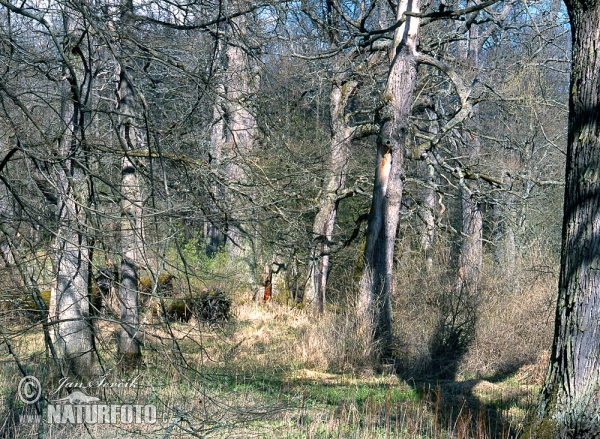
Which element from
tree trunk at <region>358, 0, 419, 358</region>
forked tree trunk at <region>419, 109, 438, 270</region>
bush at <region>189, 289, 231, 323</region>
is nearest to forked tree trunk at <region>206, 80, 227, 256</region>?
bush at <region>189, 289, 231, 323</region>

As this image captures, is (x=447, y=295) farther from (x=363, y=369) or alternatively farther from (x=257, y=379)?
(x=257, y=379)

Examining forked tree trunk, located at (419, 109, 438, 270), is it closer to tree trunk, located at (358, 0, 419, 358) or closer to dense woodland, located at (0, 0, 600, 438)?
dense woodland, located at (0, 0, 600, 438)

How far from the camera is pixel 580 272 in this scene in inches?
189

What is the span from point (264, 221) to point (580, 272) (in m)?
2.85

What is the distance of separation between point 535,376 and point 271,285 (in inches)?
351

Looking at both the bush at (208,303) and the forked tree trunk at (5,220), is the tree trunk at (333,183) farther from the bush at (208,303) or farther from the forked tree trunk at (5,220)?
the forked tree trunk at (5,220)

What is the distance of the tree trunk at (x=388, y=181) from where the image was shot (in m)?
11.0

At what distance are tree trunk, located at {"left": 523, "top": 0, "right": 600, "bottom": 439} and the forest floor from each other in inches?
53.4

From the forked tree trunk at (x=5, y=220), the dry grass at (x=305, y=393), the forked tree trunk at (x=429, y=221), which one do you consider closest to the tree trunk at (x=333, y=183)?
the forked tree trunk at (x=429, y=221)

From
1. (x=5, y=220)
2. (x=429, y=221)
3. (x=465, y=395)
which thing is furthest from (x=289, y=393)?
(x=429, y=221)

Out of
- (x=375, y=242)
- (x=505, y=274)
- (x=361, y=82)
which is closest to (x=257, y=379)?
(x=375, y=242)

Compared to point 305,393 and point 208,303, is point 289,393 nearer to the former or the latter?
point 305,393

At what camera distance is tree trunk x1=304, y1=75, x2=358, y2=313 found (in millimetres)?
15164

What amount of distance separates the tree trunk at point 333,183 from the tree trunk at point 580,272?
9760mm
